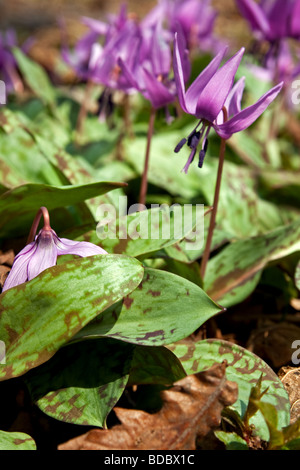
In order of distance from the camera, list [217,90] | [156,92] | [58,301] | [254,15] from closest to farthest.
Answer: [58,301], [217,90], [156,92], [254,15]

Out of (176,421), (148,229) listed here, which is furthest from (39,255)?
(176,421)

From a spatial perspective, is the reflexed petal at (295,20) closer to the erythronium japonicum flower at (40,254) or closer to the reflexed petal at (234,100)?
the reflexed petal at (234,100)

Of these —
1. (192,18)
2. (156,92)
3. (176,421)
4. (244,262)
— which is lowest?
A: (176,421)

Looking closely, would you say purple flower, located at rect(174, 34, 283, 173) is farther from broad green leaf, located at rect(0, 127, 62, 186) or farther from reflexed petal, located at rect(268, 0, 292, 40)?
reflexed petal, located at rect(268, 0, 292, 40)

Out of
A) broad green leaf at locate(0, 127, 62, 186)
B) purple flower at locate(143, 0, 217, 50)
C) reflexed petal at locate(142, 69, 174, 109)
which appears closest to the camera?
reflexed petal at locate(142, 69, 174, 109)

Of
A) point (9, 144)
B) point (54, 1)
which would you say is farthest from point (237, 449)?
point (54, 1)

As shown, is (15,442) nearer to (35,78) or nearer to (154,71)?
(154,71)

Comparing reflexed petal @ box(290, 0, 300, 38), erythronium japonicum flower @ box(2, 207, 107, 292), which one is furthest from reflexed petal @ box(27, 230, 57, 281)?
reflexed petal @ box(290, 0, 300, 38)
